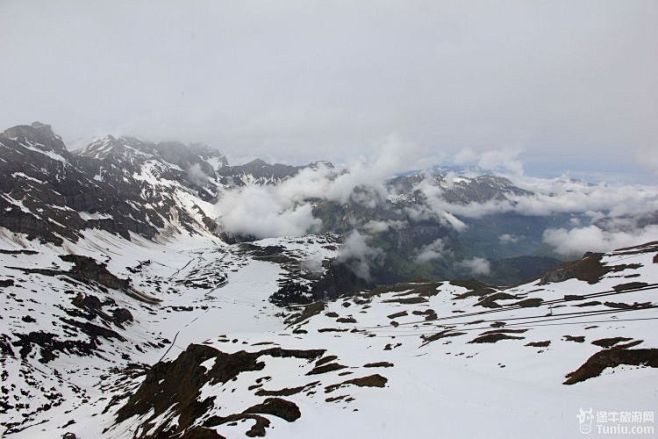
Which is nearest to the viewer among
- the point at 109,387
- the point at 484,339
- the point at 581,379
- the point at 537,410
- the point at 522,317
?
the point at 537,410

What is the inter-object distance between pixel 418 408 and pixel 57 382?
372 ft

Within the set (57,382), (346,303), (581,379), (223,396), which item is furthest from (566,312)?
(57,382)

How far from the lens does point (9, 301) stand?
483 feet

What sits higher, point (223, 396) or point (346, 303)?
point (223, 396)

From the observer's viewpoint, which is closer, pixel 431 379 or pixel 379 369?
pixel 431 379

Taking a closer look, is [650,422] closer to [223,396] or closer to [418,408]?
[418,408]

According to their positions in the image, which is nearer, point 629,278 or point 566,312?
point 566,312

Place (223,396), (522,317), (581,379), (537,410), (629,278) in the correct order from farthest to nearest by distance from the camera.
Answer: (629,278)
(522,317)
(223,396)
(581,379)
(537,410)

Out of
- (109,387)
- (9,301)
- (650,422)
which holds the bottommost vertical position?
(109,387)

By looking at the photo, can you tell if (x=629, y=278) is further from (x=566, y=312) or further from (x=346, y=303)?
(x=346, y=303)

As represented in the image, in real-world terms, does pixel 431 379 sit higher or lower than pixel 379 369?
higher

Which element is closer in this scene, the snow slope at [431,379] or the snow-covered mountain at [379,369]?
the snow slope at [431,379]

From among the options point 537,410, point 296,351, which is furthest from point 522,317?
point 537,410

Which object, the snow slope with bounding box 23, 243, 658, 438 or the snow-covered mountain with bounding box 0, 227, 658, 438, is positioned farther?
the snow-covered mountain with bounding box 0, 227, 658, 438
